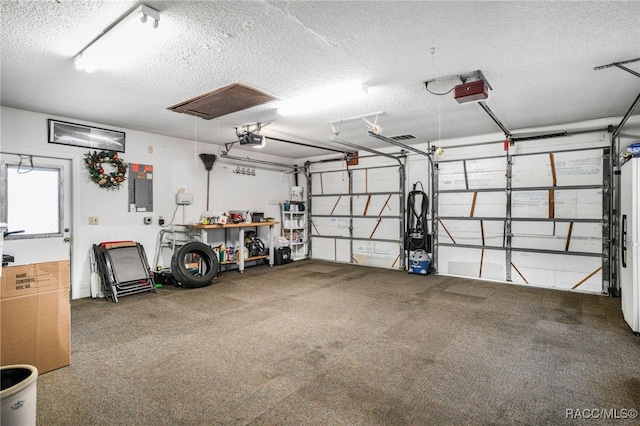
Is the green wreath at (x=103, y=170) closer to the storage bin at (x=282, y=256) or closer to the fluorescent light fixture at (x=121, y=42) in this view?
the fluorescent light fixture at (x=121, y=42)

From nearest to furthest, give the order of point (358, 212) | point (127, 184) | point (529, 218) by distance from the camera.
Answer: point (127, 184)
point (529, 218)
point (358, 212)

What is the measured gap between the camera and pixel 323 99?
13.4 feet

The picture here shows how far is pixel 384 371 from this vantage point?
268 cm

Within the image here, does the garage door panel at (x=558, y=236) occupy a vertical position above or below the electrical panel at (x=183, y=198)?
below

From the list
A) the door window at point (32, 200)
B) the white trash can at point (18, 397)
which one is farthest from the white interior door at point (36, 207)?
the white trash can at point (18, 397)

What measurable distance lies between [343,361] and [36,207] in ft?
15.9

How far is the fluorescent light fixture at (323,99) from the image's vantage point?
372cm

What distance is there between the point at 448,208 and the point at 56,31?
21.0ft

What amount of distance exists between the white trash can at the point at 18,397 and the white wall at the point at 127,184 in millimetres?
3379

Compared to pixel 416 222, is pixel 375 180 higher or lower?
higher

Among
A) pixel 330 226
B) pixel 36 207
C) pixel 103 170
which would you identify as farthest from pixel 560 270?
pixel 36 207

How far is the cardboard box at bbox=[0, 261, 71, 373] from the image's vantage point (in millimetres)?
2523

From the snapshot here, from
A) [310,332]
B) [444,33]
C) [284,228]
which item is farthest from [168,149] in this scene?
[444,33]

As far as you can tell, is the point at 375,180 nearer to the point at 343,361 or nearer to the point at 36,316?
the point at 343,361
